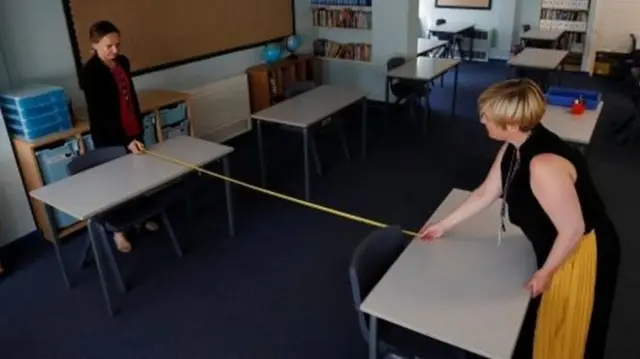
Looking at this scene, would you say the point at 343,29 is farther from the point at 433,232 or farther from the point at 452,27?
the point at 433,232

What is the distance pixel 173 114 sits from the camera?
4.86 m

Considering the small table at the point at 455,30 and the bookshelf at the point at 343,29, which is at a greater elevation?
the bookshelf at the point at 343,29

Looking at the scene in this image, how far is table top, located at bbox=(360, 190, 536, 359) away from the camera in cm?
179

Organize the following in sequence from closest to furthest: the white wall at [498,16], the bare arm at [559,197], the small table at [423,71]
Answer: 1. the bare arm at [559,197]
2. the small table at [423,71]
3. the white wall at [498,16]

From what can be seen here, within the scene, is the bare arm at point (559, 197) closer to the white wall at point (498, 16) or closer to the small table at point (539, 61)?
the small table at point (539, 61)

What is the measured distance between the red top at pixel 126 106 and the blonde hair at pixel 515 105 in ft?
8.97

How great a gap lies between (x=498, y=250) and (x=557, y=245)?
45 centimetres

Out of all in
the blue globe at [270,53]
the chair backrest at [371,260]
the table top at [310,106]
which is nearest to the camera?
the chair backrest at [371,260]

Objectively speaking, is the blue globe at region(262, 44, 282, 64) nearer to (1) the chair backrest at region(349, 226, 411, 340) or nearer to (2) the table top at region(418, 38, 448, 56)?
(2) the table top at region(418, 38, 448, 56)

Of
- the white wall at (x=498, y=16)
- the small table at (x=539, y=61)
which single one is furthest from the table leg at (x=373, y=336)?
the white wall at (x=498, y=16)

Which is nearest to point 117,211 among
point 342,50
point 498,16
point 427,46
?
point 342,50

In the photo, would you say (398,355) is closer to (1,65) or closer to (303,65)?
(1,65)

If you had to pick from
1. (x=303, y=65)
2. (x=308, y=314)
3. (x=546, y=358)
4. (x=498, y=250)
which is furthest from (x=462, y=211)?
(x=303, y=65)

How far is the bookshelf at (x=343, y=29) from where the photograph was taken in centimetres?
704
